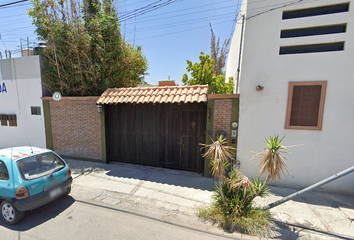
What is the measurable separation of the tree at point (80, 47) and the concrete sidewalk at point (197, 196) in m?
3.76

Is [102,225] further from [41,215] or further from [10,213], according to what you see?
[10,213]

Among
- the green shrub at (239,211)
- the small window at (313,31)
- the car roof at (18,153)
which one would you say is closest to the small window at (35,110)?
the car roof at (18,153)

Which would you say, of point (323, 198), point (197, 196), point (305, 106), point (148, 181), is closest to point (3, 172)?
point (148, 181)

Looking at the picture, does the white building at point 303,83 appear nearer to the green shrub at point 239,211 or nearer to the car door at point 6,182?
the green shrub at point 239,211

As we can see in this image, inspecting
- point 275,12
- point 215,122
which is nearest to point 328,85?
point 275,12

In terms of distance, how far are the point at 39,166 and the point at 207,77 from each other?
6.64m

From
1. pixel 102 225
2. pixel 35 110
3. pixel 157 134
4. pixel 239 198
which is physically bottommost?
pixel 102 225

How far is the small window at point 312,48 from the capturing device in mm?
4398

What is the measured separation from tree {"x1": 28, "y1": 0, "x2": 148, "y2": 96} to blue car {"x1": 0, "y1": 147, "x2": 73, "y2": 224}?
428 centimetres

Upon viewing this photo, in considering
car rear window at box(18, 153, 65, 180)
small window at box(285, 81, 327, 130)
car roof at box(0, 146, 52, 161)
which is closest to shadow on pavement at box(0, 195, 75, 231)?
car rear window at box(18, 153, 65, 180)

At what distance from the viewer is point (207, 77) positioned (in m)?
7.28

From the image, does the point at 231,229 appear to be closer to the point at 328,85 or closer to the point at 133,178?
the point at 133,178

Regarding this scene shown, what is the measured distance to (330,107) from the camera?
4.46 m

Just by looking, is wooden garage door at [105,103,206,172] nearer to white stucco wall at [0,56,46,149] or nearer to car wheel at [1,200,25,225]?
car wheel at [1,200,25,225]
